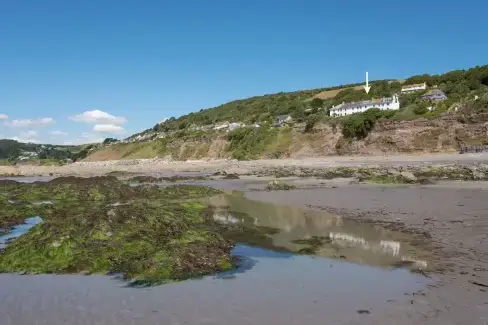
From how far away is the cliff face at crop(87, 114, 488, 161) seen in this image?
3900 centimetres

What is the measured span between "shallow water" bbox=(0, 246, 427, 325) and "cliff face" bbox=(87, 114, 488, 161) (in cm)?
3637

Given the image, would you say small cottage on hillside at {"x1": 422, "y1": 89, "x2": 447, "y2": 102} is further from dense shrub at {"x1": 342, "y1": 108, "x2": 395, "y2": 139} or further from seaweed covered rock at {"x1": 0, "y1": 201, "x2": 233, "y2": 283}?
seaweed covered rock at {"x1": 0, "y1": 201, "x2": 233, "y2": 283}

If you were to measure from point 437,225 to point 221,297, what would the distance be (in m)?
7.63

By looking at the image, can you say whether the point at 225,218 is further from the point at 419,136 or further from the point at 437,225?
the point at 419,136

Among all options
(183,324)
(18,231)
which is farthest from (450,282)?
(18,231)

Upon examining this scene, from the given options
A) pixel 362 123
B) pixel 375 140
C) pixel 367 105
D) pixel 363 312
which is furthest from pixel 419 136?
pixel 363 312

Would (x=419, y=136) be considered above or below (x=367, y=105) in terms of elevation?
below

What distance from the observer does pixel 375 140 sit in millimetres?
46000

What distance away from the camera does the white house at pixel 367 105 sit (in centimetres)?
6240

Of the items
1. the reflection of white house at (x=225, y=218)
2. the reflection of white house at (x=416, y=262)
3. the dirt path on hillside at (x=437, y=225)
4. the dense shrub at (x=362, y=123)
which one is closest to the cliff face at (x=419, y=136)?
the dense shrub at (x=362, y=123)

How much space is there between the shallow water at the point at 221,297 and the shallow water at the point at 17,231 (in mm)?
4490

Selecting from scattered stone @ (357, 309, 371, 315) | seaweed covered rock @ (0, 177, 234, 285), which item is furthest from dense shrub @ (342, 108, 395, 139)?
Answer: scattered stone @ (357, 309, 371, 315)

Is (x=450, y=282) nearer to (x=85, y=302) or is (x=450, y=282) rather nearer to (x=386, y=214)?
(x=85, y=302)

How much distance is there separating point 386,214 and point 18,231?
12.6 m
